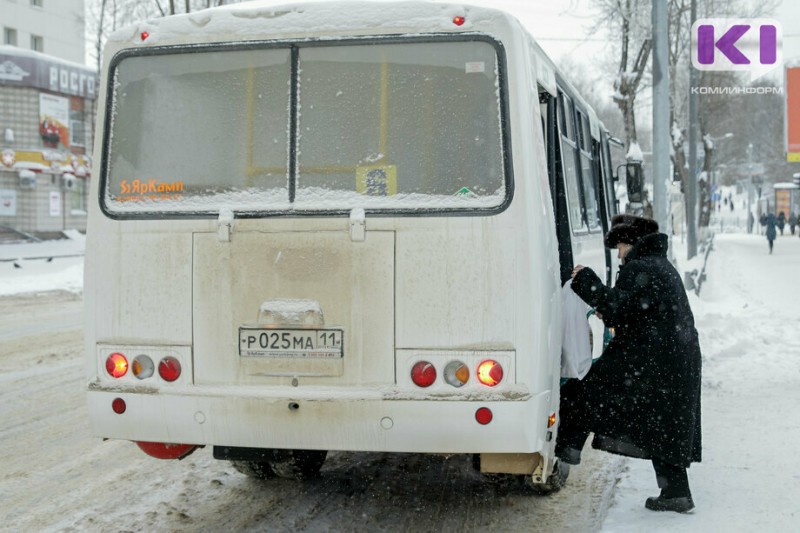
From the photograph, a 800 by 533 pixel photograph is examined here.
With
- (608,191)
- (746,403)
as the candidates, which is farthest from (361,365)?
(608,191)

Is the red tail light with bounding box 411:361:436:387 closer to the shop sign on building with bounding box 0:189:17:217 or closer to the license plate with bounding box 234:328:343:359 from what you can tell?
the license plate with bounding box 234:328:343:359

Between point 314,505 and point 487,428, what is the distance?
158 cm

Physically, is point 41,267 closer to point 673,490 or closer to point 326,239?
point 326,239

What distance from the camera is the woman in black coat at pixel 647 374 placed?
5.22 meters

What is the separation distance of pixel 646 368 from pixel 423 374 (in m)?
1.37

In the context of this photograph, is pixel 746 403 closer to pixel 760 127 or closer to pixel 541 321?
pixel 541 321

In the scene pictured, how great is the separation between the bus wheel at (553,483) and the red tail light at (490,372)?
56.5 inches

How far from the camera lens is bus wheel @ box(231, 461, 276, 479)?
19.5ft

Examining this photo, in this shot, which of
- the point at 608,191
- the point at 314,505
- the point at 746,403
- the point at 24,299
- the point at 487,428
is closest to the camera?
the point at 487,428

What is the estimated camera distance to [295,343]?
15.3ft

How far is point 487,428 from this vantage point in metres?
4.53

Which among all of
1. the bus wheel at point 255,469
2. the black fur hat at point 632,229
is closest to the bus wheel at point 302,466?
the bus wheel at point 255,469

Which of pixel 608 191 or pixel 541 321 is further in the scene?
pixel 608 191

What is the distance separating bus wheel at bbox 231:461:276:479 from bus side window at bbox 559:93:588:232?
2.47m
